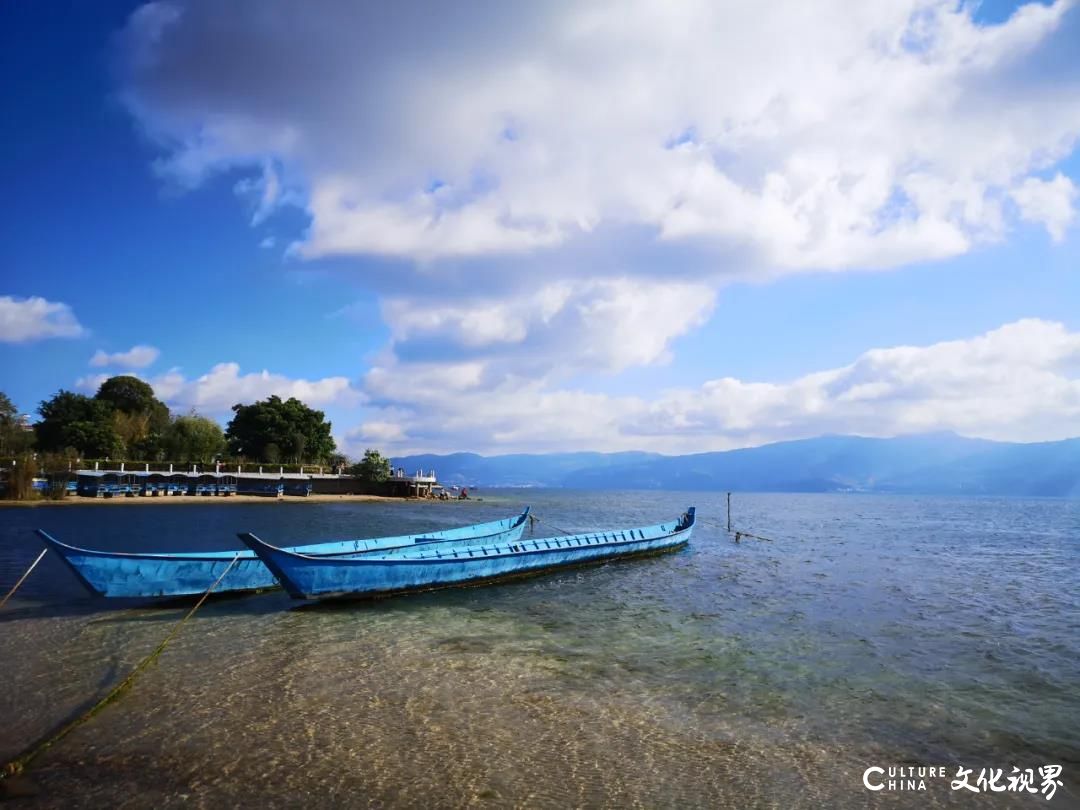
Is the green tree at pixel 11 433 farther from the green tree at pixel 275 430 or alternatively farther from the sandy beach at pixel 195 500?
the green tree at pixel 275 430

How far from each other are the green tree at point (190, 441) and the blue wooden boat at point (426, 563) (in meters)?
65.9

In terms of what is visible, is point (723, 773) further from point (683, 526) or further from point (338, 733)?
point (683, 526)

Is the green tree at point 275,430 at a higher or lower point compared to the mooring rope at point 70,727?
higher

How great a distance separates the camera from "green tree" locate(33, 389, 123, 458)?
242 feet

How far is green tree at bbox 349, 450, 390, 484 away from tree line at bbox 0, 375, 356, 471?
281 inches

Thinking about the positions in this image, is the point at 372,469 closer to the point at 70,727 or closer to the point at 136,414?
the point at 136,414

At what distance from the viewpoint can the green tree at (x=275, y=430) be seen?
8862 centimetres

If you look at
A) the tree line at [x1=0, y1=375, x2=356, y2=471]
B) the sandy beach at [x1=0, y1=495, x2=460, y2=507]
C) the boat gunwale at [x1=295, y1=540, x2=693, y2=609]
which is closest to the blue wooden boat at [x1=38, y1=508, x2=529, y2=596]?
A: the boat gunwale at [x1=295, y1=540, x2=693, y2=609]

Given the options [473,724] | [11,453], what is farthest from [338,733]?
[11,453]

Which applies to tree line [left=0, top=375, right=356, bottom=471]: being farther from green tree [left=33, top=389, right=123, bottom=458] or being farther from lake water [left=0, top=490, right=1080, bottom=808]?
lake water [left=0, top=490, right=1080, bottom=808]

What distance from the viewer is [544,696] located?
10.5m

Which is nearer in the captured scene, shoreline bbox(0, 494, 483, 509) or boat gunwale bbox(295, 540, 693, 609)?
boat gunwale bbox(295, 540, 693, 609)

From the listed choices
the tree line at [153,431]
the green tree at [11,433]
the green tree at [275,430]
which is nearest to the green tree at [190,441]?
the tree line at [153,431]

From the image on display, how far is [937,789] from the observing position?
781cm
